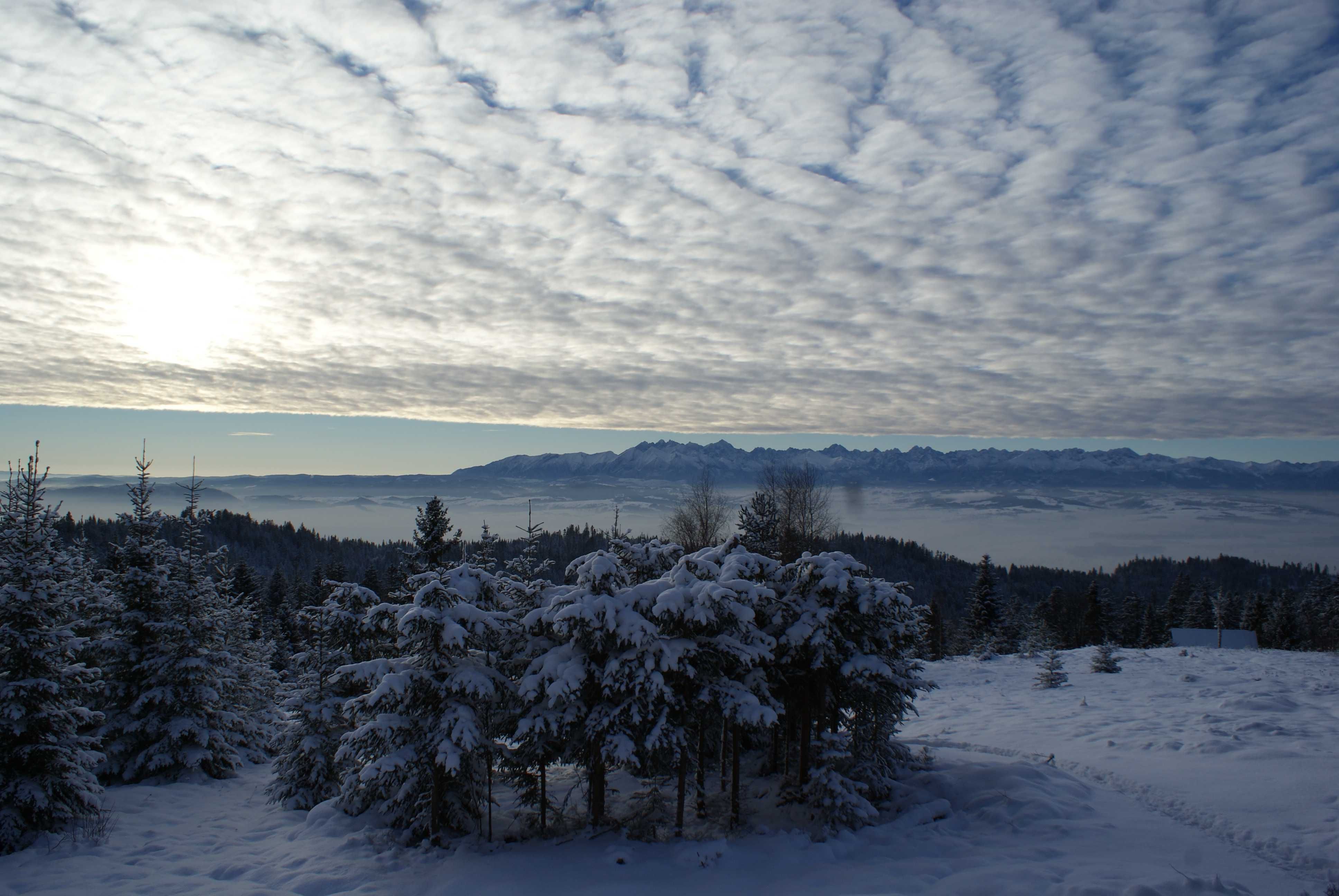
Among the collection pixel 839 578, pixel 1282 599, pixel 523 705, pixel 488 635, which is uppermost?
pixel 839 578

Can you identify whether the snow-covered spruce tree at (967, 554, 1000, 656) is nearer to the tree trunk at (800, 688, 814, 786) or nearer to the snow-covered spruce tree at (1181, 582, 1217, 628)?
the snow-covered spruce tree at (1181, 582, 1217, 628)

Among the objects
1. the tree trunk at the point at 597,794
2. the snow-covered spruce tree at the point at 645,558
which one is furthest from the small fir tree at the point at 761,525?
Result: the tree trunk at the point at 597,794

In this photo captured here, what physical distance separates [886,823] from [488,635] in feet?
32.1

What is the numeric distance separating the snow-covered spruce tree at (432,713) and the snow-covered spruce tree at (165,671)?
819 centimetres

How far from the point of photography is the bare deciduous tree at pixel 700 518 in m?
43.2

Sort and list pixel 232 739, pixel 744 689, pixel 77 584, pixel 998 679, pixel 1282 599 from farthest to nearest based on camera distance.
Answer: pixel 1282 599 < pixel 998 679 < pixel 232 739 < pixel 77 584 < pixel 744 689

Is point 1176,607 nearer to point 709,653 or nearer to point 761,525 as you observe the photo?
point 761,525

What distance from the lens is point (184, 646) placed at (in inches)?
789

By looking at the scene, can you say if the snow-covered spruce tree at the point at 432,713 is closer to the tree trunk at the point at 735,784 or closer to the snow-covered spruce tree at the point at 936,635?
the tree trunk at the point at 735,784

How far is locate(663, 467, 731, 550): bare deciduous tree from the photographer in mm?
43188

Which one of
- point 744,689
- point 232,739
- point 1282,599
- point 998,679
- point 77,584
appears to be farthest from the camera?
point 1282,599

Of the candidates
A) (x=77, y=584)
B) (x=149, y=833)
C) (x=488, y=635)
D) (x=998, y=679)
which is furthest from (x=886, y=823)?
(x=998, y=679)

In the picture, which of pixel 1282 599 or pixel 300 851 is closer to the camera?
pixel 300 851

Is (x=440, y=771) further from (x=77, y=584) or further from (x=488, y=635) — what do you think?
(x=77, y=584)
